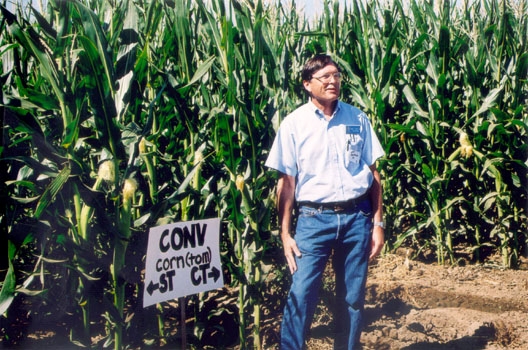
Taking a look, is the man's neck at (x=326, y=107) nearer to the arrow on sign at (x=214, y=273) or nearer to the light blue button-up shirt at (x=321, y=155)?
the light blue button-up shirt at (x=321, y=155)

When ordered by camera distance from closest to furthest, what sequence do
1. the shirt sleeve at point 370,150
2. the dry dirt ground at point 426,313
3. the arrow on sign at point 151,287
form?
the arrow on sign at point 151,287, the shirt sleeve at point 370,150, the dry dirt ground at point 426,313

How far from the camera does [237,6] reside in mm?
2836

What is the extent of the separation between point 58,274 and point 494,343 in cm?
251

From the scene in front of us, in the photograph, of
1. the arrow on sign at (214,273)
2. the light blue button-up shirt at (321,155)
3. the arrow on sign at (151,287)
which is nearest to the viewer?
the arrow on sign at (151,287)

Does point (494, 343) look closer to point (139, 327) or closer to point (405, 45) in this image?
point (139, 327)

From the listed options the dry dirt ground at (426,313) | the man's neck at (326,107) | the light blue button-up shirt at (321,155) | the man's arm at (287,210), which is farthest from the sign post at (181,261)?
the man's neck at (326,107)

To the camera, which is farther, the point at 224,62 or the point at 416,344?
the point at 416,344

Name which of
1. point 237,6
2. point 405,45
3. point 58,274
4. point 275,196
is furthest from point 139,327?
point 405,45

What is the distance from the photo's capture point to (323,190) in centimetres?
248

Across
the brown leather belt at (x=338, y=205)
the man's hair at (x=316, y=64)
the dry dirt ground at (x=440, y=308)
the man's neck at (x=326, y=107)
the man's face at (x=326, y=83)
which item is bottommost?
the dry dirt ground at (x=440, y=308)

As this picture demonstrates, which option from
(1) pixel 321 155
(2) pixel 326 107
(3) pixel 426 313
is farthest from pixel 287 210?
(3) pixel 426 313

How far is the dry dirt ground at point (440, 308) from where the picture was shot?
2.98 m

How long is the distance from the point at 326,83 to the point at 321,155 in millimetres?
347

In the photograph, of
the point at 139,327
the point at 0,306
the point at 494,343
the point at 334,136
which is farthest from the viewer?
the point at 494,343
